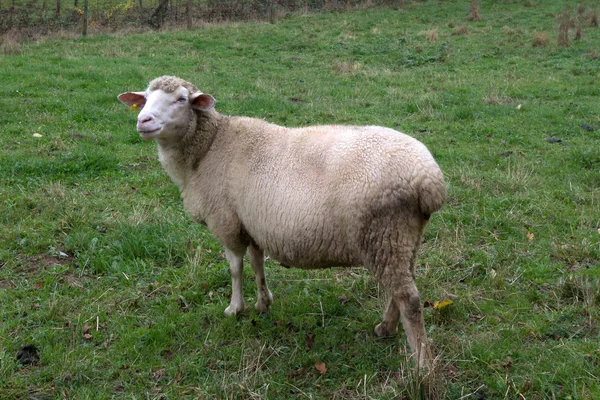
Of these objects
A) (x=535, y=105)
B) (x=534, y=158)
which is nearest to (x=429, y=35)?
(x=535, y=105)

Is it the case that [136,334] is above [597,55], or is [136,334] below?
below

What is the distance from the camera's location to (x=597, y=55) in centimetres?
1327

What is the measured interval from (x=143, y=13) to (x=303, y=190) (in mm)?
22176

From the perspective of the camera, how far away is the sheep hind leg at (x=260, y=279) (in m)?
4.18

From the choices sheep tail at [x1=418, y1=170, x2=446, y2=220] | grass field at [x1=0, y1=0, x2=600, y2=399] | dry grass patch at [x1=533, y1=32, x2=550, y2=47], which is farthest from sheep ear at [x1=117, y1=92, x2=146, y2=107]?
dry grass patch at [x1=533, y1=32, x2=550, y2=47]

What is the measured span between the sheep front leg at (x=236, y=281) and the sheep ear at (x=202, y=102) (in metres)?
1.08

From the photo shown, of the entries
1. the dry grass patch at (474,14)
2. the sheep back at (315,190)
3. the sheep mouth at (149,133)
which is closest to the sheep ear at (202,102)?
the sheep back at (315,190)

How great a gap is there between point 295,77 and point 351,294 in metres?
9.06

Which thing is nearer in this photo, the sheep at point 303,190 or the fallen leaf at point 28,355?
the sheep at point 303,190

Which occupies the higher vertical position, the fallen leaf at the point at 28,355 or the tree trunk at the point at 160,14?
the tree trunk at the point at 160,14

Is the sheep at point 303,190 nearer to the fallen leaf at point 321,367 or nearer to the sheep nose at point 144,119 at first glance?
the sheep nose at point 144,119

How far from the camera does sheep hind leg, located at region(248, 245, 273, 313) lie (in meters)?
4.18

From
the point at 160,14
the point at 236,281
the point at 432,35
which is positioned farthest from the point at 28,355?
the point at 160,14

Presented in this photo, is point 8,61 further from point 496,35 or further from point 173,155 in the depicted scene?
point 496,35
